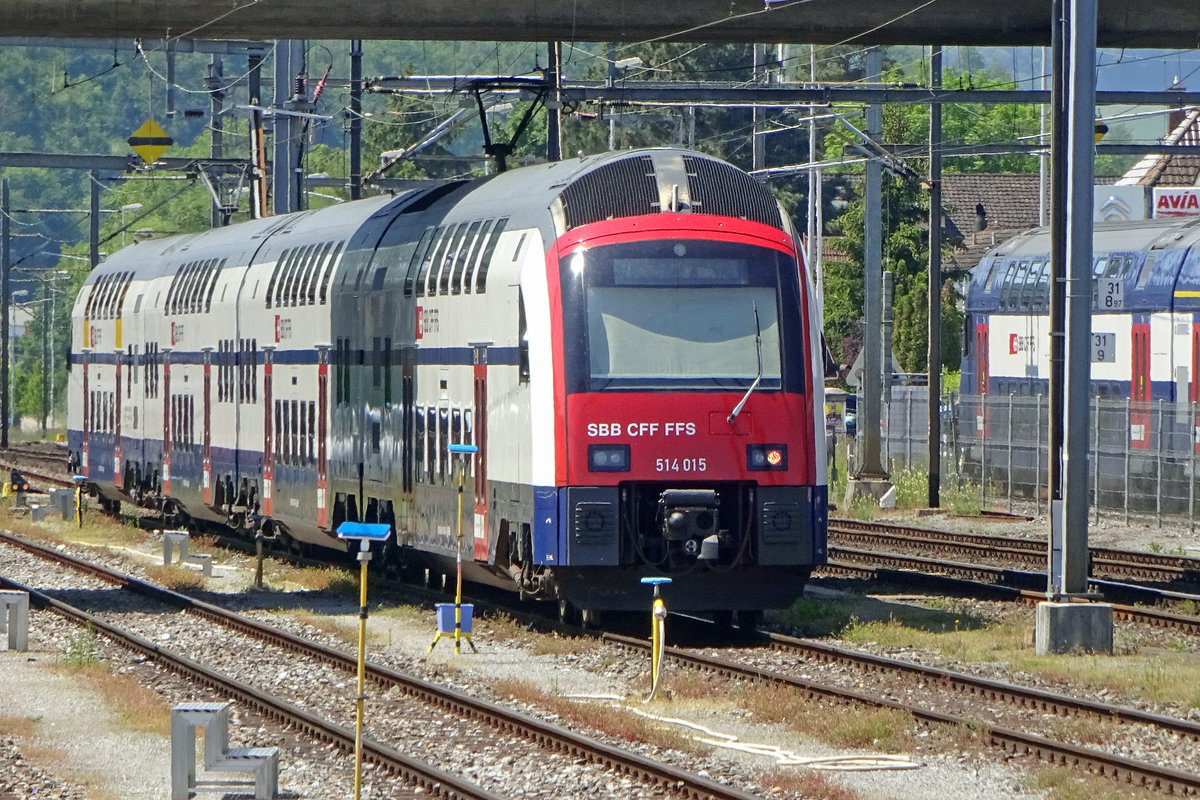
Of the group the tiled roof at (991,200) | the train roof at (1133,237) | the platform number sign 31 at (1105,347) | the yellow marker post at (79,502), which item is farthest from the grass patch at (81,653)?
the tiled roof at (991,200)

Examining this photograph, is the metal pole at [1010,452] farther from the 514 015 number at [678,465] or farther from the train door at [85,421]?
the 514 015 number at [678,465]

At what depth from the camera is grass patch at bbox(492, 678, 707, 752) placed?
1275cm

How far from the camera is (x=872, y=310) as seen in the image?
33.1m

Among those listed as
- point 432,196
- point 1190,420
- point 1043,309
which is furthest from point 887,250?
point 432,196

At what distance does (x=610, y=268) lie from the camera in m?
16.6

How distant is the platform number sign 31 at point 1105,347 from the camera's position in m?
34.2

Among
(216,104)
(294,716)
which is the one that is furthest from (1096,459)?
(294,716)

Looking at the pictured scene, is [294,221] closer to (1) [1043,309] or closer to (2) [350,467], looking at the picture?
(2) [350,467]

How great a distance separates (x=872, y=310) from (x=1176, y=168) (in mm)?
49885

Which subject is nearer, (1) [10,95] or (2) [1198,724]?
(2) [1198,724]

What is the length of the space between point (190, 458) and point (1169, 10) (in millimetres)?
14054

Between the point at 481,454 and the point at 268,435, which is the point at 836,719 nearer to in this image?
the point at 481,454

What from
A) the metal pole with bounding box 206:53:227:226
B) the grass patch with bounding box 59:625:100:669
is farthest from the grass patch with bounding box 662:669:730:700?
the metal pole with bounding box 206:53:227:226

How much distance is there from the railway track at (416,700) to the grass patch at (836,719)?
1.46 metres
